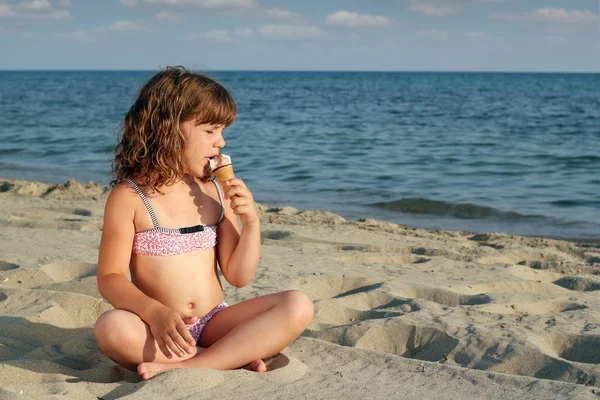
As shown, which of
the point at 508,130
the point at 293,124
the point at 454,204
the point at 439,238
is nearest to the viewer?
the point at 439,238

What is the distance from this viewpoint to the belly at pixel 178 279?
311cm

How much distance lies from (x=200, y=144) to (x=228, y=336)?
88 cm

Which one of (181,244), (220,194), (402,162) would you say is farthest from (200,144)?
(402,162)

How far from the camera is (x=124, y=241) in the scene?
301 cm

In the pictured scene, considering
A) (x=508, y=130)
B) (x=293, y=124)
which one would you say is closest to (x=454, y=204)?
(x=508, y=130)

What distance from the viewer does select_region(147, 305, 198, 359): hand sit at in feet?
9.16

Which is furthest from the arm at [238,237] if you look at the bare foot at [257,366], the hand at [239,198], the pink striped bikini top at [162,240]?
the bare foot at [257,366]

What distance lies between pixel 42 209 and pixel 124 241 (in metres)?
4.65

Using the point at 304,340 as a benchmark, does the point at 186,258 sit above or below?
above

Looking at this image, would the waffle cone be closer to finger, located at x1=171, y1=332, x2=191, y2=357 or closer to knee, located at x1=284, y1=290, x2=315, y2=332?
knee, located at x1=284, y1=290, x2=315, y2=332

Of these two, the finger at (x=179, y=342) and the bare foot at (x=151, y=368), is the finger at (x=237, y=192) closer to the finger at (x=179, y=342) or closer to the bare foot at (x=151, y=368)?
the finger at (x=179, y=342)

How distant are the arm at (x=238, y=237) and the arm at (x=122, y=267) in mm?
413

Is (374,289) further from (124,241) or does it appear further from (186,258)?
(124,241)

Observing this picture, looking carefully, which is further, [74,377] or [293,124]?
[293,124]
